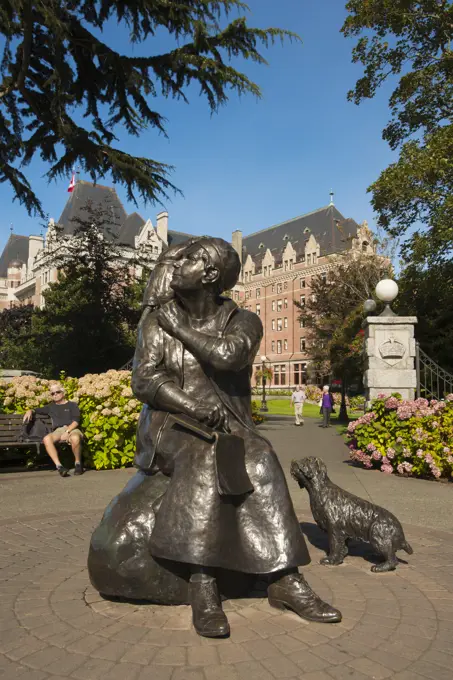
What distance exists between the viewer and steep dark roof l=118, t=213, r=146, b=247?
61.5 m

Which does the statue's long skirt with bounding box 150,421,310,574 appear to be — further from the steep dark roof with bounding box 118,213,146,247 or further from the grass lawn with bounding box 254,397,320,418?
the steep dark roof with bounding box 118,213,146,247

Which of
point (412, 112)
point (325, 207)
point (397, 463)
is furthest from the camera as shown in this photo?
point (325, 207)

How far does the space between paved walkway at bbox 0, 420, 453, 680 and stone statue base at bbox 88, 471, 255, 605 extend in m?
0.11

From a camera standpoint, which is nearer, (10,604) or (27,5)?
(10,604)

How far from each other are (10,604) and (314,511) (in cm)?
225

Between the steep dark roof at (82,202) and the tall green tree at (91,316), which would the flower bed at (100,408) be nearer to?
the tall green tree at (91,316)

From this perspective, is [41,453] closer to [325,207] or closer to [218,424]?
[218,424]

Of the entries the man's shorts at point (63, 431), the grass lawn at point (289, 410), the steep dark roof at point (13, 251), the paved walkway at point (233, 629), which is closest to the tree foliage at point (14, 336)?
the grass lawn at point (289, 410)

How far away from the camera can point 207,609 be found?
271 cm

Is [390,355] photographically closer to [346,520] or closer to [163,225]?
[346,520]

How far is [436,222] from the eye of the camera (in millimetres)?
14297

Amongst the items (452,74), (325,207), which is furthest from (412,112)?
(325,207)

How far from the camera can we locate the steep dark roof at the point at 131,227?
61478 millimetres

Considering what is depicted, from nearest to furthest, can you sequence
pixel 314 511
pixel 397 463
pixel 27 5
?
pixel 314 511 → pixel 397 463 → pixel 27 5
